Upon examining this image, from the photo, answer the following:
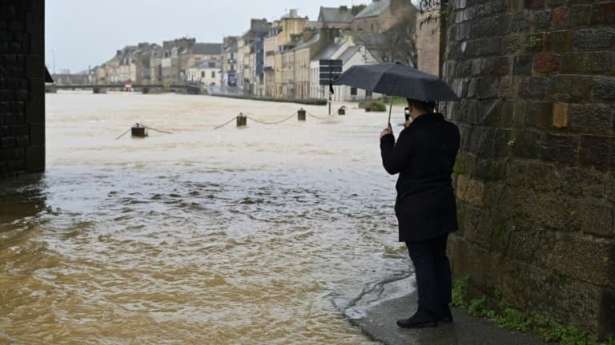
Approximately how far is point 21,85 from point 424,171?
46.2 ft

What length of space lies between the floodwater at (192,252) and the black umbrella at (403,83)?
6.57 feet

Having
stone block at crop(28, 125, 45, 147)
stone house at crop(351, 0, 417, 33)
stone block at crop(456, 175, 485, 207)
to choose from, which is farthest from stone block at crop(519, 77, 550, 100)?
stone house at crop(351, 0, 417, 33)

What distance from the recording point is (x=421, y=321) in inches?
271

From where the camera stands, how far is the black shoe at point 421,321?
6871 mm

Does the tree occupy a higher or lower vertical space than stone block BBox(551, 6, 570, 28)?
higher

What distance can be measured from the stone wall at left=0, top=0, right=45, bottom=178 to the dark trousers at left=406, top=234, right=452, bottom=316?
1332 centimetres

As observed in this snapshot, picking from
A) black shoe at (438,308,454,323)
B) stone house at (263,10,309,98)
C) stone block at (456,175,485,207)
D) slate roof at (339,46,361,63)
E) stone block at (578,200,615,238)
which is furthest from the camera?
stone house at (263,10,309,98)

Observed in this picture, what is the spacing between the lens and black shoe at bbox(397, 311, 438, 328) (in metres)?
6.87

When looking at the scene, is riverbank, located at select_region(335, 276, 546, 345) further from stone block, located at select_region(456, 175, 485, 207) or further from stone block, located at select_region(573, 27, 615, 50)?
stone block, located at select_region(573, 27, 615, 50)

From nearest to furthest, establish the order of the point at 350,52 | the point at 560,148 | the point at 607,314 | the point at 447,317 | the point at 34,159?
1. the point at 607,314
2. the point at 560,148
3. the point at 447,317
4. the point at 34,159
5. the point at 350,52

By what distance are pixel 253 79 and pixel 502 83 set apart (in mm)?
158912

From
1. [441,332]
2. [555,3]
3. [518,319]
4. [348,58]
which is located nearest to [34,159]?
[441,332]

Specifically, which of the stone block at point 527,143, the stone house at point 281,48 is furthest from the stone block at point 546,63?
the stone house at point 281,48

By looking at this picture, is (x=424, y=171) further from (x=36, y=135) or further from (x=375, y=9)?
(x=375, y=9)
